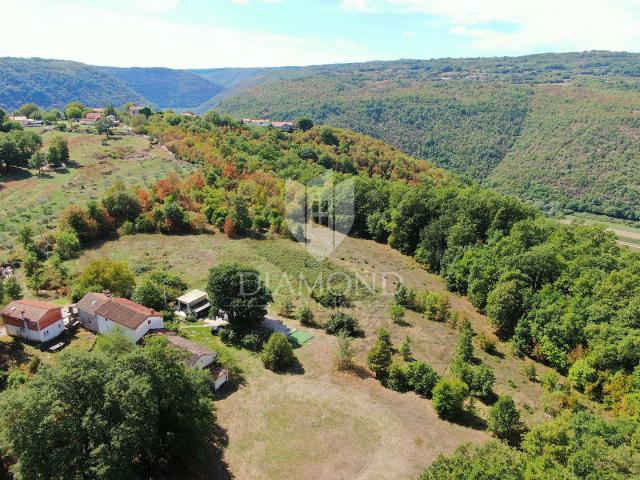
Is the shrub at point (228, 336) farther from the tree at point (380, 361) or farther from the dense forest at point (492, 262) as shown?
the tree at point (380, 361)

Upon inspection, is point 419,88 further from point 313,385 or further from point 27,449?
point 27,449

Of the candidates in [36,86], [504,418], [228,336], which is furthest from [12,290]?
[36,86]

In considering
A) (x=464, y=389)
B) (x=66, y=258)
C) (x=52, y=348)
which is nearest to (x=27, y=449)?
(x=52, y=348)

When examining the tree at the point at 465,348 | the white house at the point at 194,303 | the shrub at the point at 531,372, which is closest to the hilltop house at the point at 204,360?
the white house at the point at 194,303

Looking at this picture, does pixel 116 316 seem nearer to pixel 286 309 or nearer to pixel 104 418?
pixel 286 309

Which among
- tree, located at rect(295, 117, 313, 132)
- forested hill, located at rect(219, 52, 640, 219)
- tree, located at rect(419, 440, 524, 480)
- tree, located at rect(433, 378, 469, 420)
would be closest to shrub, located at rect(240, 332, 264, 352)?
tree, located at rect(433, 378, 469, 420)

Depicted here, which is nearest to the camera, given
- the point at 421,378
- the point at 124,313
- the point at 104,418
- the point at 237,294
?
the point at 104,418
